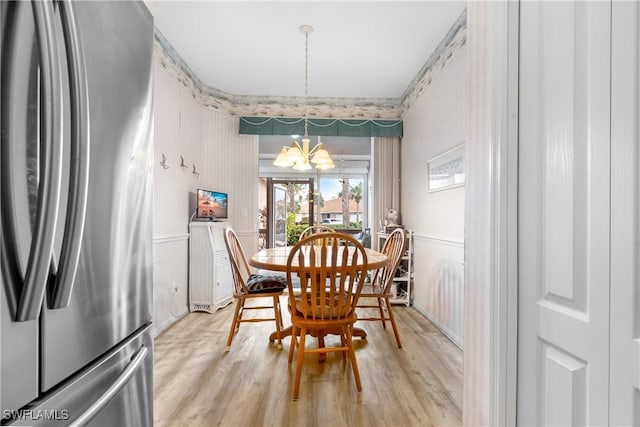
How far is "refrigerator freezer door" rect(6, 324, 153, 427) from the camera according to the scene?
579 millimetres

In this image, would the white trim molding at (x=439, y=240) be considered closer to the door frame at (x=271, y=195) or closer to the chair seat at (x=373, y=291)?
the chair seat at (x=373, y=291)

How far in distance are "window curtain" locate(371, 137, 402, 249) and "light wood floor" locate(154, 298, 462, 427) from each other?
1999mm

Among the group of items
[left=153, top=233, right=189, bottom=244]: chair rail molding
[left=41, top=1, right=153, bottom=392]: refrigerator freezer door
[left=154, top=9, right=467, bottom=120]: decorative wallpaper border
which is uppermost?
[left=154, top=9, right=467, bottom=120]: decorative wallpaper border

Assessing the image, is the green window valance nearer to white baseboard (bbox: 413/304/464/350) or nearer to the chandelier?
the chandelier

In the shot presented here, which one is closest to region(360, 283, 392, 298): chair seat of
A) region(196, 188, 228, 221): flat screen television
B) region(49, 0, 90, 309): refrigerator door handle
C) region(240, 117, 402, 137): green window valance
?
region(49, 0, 90, 309): refrigerator door handle

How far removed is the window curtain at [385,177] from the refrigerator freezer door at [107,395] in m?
3.72

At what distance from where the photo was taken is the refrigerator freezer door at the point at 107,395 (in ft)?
1.90

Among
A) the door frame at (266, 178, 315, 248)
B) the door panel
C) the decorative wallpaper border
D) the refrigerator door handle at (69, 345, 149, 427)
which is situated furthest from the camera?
the door frame at (266, 178, 315, 248)

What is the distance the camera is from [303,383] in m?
1.94

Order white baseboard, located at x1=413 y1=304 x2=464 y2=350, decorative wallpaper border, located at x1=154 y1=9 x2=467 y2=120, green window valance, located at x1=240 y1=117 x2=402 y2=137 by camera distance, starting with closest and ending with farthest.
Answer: white baseboard, located at x1=413 y1=304 x2=464 y2=350
decorative wallpaper border, located at x1=154 y1=9 x2=467 y2=120
green window valance, located at x1=240 y1=117 x2=402 y2=137

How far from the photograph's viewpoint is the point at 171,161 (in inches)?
126

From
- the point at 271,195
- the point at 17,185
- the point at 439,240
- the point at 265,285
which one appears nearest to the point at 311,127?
the point at 271,195

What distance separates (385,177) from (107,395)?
13.4 feet

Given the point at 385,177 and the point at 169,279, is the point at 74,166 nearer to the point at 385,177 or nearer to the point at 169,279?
the point at 169,279
